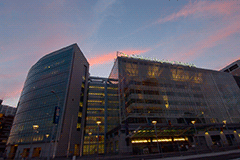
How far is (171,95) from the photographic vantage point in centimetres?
5594

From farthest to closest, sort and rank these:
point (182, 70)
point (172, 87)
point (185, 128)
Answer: point (182, 70)
point (172, 87)
point (185, 128)

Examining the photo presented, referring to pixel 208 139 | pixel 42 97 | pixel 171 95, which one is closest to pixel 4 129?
pixel 42 97

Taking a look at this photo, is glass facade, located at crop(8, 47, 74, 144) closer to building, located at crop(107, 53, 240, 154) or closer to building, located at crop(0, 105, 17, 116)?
building, located at crop(107, 53, 240, 154)

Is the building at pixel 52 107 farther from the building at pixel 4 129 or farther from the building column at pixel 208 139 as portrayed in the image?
the building column at pixel 208 139

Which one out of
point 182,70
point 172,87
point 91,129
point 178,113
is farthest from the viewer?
point 91,129

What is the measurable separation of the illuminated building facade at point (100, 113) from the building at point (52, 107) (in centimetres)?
488

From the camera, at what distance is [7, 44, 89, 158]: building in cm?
5641

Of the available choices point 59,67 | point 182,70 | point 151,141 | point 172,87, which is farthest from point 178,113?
point 59,67

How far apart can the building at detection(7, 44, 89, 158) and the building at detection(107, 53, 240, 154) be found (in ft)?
69.3

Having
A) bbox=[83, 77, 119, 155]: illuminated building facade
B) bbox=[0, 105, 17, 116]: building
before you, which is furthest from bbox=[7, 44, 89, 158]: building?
bbox=[0, 105, 17, 116]: building

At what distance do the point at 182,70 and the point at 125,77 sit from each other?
31943 millimetres

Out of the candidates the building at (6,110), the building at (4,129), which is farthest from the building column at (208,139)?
the building at (6,110)

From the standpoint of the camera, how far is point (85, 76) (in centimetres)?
8444

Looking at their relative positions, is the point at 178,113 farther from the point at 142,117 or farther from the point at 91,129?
the point at 91,129
